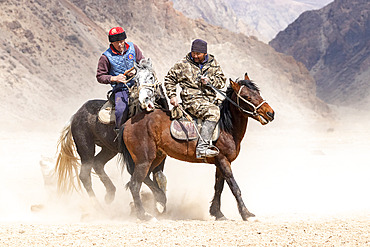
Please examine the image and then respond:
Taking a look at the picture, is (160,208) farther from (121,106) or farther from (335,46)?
(335,46)

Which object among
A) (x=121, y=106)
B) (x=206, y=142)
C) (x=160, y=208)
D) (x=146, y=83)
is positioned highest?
(x=146, y=83)

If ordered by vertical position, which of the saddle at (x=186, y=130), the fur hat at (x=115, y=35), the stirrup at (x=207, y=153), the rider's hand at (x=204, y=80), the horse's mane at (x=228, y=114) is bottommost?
the stirrup at (x=207, y=153)

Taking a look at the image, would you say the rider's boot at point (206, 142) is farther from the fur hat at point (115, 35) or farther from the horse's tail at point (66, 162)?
the horse's tail at point (66, 162)

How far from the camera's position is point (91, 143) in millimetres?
8914

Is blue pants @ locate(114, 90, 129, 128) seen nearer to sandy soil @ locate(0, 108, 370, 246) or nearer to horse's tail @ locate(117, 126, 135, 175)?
horse's tail @ locate(117, 126, 135, 175)

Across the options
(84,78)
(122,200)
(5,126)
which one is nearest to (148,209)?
(122,200)

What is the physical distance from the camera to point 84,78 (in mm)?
39219

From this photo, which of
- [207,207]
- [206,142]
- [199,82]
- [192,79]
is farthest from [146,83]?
[207,207]

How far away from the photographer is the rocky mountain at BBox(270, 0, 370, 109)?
229 feet

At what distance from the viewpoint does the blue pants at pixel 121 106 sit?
8.20 metres

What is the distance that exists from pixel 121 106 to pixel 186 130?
48.5 inches

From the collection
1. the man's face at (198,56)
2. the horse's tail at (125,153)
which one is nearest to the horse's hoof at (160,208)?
the horse's tail at (125,153)

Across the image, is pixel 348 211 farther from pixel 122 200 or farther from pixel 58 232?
pixel 58 232

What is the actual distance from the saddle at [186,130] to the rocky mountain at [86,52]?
83.1ft
